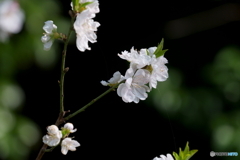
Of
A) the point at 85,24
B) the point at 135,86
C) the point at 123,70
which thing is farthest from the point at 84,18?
the point at 123,70

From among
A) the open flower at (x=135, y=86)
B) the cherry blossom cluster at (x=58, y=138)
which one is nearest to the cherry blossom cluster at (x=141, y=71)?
the open flower at (x=135, y=86)

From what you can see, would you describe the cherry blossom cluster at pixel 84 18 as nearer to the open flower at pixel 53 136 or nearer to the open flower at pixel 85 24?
the open flower at pixel 85 24

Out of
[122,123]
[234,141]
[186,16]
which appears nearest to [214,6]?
[186,16]

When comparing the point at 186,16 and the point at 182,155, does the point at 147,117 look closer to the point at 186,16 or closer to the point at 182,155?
the point at 186,16

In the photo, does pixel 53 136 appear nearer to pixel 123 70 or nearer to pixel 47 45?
pixel 47 45

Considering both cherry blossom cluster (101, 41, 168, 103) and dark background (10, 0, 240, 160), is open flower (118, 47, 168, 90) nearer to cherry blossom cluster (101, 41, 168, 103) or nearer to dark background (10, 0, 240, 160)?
cherry blossom cluster (101, 41, 168, 103)

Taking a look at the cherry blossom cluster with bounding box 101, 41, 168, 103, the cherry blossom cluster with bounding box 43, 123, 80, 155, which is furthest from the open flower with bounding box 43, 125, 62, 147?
the cherry blossom cluster with bounding box 101, 41, 168, 103
